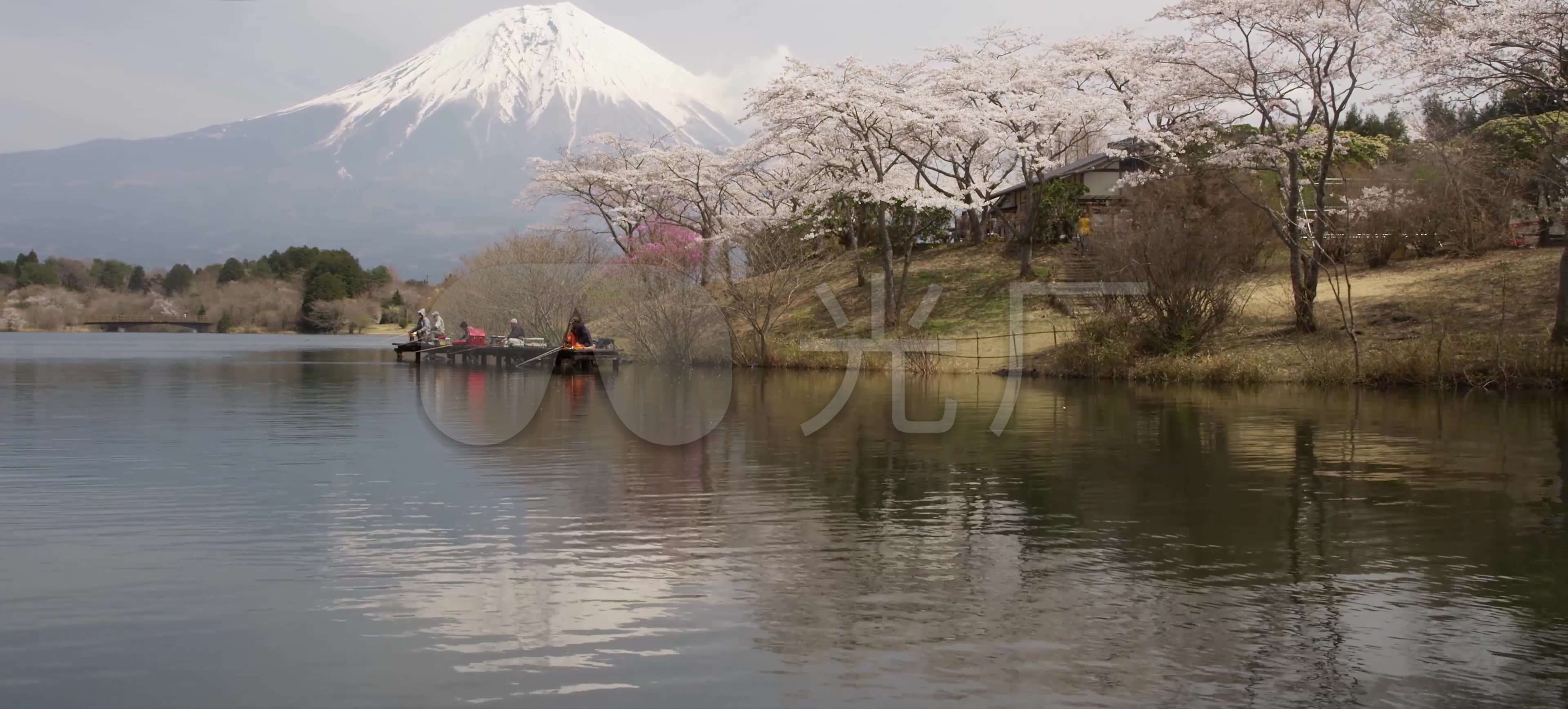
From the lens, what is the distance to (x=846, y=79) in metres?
43.4

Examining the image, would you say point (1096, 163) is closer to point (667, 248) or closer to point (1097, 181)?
point (1097, 181)

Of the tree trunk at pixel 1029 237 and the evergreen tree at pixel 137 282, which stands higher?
the evergreen tree at pixel 137 282

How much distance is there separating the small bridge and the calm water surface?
107 m

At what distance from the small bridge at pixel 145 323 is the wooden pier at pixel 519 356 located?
8052 cm

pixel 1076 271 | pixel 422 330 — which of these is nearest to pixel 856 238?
pixel 1076 271

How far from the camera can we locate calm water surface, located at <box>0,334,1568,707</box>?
7.62 metres

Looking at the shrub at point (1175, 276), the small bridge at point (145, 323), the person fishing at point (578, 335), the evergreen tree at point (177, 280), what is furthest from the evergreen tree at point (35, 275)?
the shrub at point (1175, 276)

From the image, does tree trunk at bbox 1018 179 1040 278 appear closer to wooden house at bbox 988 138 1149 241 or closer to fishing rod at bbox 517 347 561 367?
wooden house at bbox 988 138 1149 241

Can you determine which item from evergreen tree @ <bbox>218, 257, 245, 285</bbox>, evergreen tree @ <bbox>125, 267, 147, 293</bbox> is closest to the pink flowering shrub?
evergreen tree @ <bbox>218, 257, 245, 285</bbox>

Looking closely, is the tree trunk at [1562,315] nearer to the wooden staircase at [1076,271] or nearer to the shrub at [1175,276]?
the shrub at [1175,276]

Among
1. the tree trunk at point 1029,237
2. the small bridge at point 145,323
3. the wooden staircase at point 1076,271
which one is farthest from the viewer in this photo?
the small bridge at point 145,323

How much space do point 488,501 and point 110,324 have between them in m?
120

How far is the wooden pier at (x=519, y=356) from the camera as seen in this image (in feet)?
126

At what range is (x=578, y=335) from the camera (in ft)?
127
